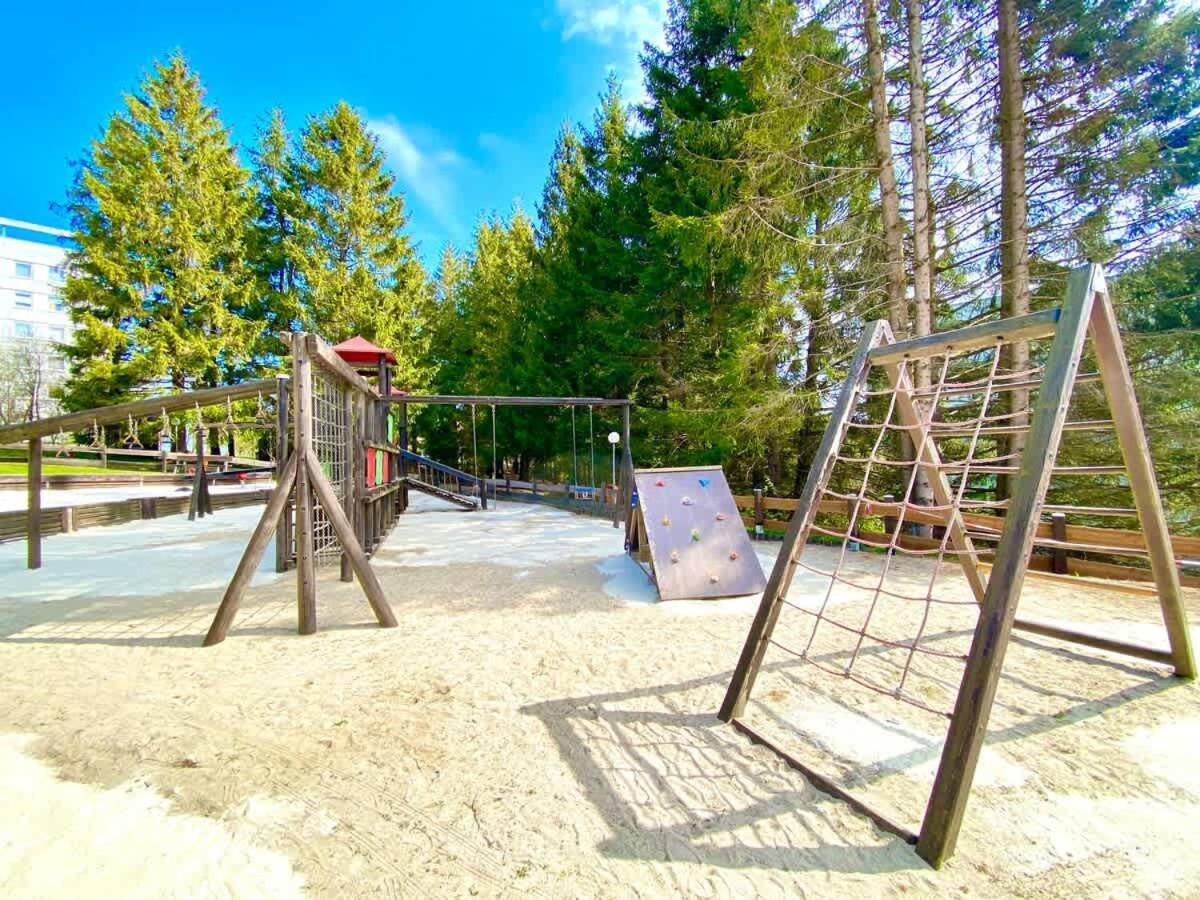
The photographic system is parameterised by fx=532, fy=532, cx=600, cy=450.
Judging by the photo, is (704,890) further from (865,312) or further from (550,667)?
(865,312)

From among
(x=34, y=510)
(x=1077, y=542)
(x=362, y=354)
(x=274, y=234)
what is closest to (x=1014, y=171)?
(x=1077, y=542)

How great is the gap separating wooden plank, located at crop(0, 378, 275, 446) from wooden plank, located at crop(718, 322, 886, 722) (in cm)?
449

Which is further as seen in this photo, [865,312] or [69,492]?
[69,492]

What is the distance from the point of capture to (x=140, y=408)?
516cm

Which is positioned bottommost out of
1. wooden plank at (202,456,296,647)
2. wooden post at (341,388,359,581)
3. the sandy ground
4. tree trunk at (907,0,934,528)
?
the sandy ground

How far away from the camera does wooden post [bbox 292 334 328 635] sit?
3822mm

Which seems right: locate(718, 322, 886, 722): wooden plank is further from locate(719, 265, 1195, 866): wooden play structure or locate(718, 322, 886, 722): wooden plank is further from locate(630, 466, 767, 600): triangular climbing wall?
locate(630, 466, 767, 600): triangular climbing wall

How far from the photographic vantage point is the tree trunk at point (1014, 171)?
6637 millimetres

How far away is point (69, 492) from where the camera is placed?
1342cm

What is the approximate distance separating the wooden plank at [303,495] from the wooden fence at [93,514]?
5288 mm

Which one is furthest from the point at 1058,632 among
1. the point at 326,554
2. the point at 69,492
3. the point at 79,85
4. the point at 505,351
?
the point at 79,85

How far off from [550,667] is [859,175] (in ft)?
26.1

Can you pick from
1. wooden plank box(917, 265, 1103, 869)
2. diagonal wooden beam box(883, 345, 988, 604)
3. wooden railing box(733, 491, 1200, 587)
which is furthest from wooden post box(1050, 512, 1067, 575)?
wooden plank box(917, 265, 1103, 869)

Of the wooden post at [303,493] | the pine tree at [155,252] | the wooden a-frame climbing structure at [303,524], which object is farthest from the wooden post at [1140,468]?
the pine tree at [155,252]
